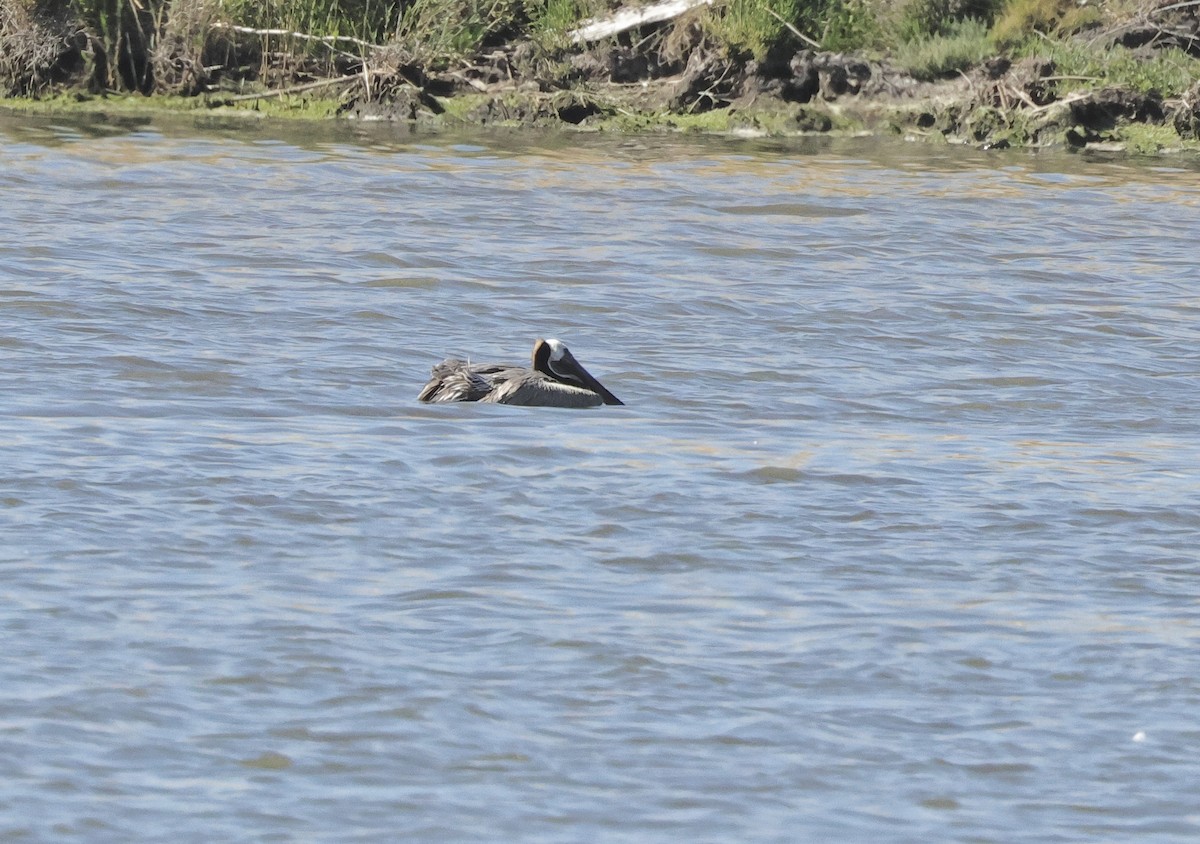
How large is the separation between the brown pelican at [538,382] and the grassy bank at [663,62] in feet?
41.5

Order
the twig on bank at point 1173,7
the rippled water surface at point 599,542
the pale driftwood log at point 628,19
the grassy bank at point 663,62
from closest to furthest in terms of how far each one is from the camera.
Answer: the rippled water surface at point 599,542
the grassy bank at point 663,62
the twig on bank at point 1173,7
the pale driftwood log at point 628,19

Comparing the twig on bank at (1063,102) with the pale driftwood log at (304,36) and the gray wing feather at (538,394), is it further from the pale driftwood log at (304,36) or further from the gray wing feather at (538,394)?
the gray wing feather at (538,394)

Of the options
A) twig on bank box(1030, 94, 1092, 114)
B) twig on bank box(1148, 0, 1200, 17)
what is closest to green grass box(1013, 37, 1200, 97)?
twig on bank box(1030, 94, 1092, 114)

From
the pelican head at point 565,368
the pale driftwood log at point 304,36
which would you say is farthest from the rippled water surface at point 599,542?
the pale driftwood log at point 304,36

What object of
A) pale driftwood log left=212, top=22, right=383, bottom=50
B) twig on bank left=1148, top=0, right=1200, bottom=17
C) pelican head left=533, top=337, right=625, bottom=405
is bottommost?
pelican head left=533, top=337, right=625, bottom=405

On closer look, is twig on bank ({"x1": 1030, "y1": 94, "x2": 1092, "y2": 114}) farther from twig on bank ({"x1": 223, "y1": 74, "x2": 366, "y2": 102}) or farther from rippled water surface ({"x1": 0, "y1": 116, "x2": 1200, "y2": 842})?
twig on bank ({"x1": 223, "y1": 74, "x2": 366, "y2": 102})

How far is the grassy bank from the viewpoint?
22312 mm

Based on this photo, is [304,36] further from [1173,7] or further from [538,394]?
[538,394]

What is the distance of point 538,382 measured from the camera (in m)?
10.4

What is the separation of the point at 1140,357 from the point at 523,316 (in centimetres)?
356

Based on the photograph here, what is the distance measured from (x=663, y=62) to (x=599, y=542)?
17.0 m

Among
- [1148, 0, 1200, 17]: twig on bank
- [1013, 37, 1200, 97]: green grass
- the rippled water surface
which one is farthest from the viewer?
[1148, 0, 1200, 17]: twig on bank

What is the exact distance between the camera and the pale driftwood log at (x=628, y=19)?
77.9 ft

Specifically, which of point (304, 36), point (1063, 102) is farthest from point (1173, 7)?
point (304, 36)
